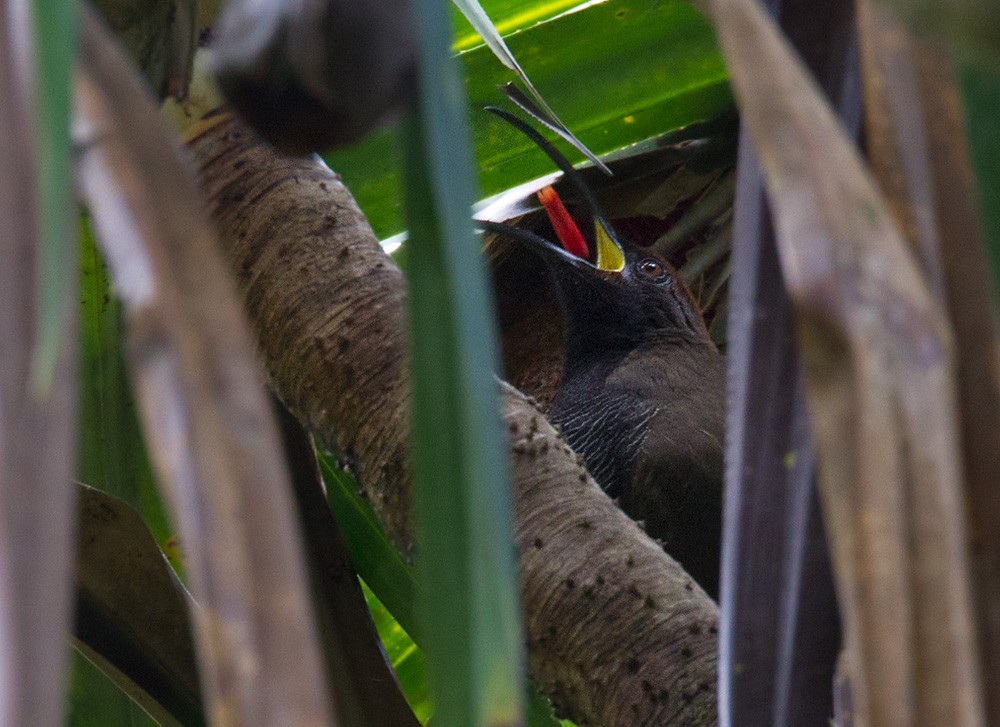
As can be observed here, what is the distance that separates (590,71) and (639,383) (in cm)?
89

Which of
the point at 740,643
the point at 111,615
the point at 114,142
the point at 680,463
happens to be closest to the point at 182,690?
the point at 111,615

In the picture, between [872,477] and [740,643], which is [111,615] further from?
[872,477]

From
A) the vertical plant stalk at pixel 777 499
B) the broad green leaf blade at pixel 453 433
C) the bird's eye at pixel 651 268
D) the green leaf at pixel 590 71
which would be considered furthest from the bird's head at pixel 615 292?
the broad green leaf blade at pixel 453 433

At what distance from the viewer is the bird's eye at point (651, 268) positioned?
2570 millimetres

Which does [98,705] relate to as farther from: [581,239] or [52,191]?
[581,239]

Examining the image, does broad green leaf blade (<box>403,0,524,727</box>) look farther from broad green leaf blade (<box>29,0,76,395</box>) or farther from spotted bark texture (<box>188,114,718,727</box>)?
spotted bark texture (<box>188,114,718,727</box>)

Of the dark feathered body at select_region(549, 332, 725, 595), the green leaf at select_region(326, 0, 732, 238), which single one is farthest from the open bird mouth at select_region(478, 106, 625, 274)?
the dark feathered body at select_region(549, 332, 725, 595)

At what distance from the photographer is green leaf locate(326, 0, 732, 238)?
1554 mm

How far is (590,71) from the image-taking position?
161 centimetres

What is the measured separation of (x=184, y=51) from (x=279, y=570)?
613 millimetres

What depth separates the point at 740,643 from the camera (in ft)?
1.53

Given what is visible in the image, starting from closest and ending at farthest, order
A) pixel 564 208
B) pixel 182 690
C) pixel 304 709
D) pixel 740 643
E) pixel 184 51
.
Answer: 1. pixel 304 709
2. pixel 740 643
3. pixel 184 51
4. pixel 182 690
5. pixel 564 208

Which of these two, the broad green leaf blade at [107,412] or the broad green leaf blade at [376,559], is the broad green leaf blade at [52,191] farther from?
the broad green leaf blade at [376,559]

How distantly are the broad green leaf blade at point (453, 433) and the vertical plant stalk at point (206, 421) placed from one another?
0.13 feet
